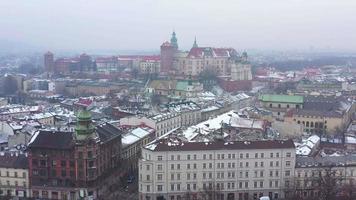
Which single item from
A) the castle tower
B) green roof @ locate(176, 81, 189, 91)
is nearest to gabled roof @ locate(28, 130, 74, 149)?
the castle tower

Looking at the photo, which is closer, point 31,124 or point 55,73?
point 31,124

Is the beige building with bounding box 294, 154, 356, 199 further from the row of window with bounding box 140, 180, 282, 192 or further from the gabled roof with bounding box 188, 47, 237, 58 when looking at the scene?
the gabled roof with bounding box 188, 47, 237, 58

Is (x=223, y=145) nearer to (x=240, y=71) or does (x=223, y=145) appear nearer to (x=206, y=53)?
(x=240, y=71)

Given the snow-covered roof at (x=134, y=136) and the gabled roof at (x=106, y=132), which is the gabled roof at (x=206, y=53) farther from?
the gabled roof at (x=106, y=132)

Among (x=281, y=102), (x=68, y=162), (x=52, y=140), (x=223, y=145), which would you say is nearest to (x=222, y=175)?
(x=223, y=145)

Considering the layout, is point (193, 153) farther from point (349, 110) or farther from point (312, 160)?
point (349, 110)

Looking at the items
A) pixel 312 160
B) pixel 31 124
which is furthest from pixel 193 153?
pixel 31 124
